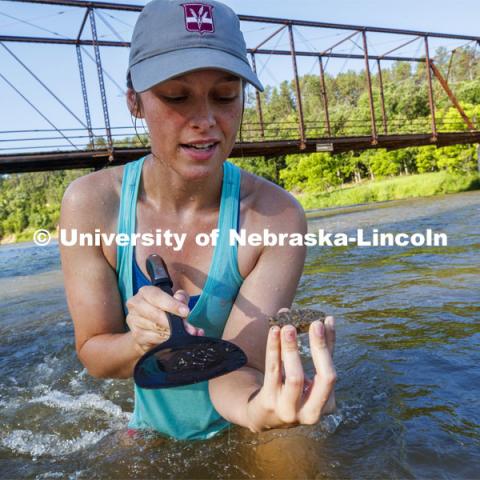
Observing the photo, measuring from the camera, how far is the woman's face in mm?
1613

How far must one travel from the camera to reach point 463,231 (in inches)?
399

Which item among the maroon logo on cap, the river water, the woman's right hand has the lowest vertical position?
the river water

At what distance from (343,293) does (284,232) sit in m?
4.03

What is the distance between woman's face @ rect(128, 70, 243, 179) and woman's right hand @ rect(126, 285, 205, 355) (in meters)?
0.52

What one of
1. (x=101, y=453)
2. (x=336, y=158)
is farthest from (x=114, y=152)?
(x=336, y=158)

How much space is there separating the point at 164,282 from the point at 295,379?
570 millimetres

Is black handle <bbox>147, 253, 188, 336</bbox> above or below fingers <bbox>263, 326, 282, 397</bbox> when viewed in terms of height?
above

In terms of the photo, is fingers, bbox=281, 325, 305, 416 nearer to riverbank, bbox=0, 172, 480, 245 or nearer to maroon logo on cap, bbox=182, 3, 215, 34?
maroon logo on cap, bbox=182, 3, 215, 34

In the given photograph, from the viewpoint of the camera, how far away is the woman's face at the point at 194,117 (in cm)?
161

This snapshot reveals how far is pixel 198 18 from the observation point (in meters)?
1.61

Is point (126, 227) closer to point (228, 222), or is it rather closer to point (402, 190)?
point (228, 222)

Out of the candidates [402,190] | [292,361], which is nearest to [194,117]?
[292,361]

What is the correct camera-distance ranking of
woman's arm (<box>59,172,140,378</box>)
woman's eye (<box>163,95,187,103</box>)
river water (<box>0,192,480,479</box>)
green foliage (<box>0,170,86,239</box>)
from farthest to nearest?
green foliage (<box>0,170,86,239</box>) < river water (<box>0,192,480,479</box>) < woman's arm (<box>59,172,140,378</box>) < woman's eye (<box>163,95,187,103</box>)

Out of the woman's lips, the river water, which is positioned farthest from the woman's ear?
the river water
